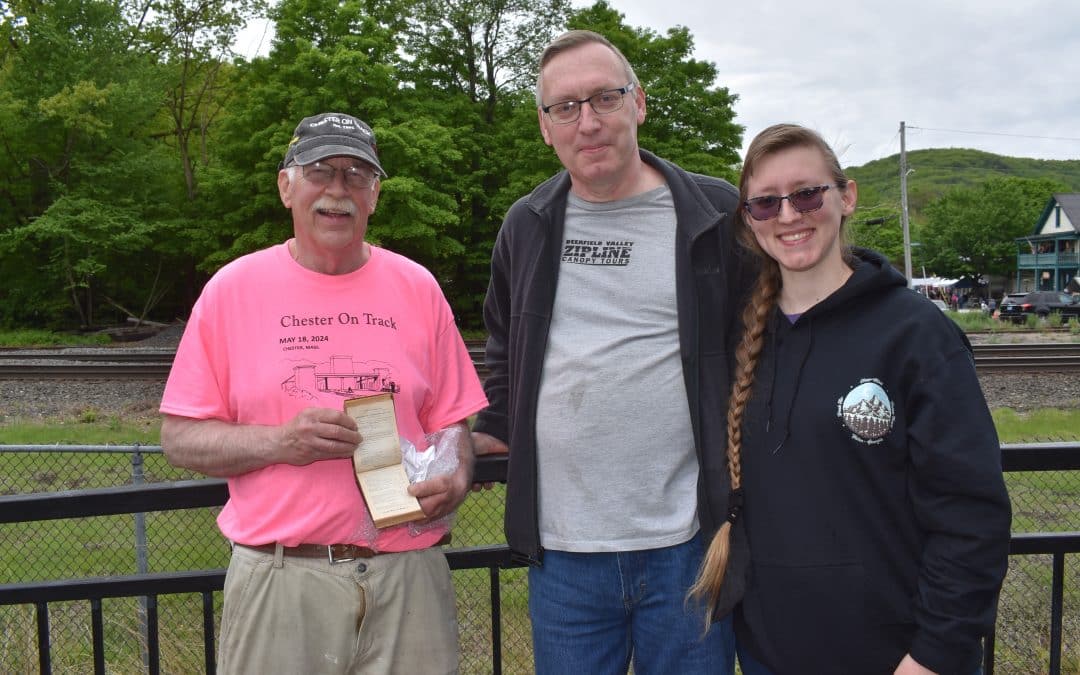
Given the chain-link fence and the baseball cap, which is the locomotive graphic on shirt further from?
the chain-link fence

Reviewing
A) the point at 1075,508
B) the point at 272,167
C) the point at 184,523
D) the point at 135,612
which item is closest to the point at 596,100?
the point at 135,612

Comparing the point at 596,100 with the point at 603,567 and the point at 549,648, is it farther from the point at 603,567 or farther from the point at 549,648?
the point at 549,648

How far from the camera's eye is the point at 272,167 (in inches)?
962

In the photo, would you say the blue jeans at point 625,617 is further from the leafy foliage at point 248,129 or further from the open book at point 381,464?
the leafy foliage at point 248,129

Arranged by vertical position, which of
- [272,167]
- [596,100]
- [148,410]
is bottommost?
[148,410]

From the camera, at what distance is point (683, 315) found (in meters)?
2.20

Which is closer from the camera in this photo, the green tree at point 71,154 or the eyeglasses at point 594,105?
the eyeglasses at point 594,105

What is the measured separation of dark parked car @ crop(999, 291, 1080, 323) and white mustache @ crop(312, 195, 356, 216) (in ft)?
112

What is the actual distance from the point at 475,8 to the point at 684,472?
29597mm

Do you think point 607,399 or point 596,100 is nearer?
point 607,399

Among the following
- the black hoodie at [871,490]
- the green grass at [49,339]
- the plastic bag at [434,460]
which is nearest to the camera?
the black hoodie at [871,490]

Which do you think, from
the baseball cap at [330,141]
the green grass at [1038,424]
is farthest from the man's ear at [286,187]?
the green grass at [1038,424]

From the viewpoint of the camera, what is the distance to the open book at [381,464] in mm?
2148

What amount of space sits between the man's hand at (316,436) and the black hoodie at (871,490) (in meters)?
1.01
